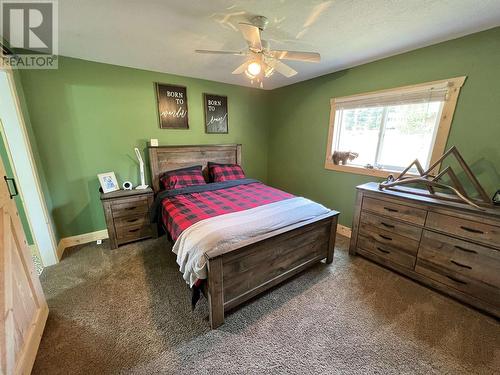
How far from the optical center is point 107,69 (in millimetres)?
2604

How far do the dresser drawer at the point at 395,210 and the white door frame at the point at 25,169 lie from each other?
3.58 metres

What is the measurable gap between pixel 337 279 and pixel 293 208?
87 cm

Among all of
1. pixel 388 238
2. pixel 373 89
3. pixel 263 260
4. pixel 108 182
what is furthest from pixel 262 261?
pixel 373 89

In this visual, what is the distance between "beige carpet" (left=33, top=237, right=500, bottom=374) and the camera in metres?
1.34

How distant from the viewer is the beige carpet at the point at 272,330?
1.34 metres

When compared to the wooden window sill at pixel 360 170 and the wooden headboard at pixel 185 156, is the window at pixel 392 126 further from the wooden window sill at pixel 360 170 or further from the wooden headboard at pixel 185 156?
the wooden headboard at pixel 185 156

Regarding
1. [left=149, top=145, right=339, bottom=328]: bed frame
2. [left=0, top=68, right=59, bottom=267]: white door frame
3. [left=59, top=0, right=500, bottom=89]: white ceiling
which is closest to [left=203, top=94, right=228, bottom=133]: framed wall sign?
[left=59, top=0, right=500, bottom=89]: white ceiling

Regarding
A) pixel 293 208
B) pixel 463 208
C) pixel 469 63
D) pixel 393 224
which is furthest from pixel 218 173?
pixel 469 63

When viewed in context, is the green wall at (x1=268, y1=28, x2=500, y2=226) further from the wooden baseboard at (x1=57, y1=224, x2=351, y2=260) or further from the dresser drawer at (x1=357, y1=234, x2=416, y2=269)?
the wooden baseboard at (x1=57, y1=224, x2=351, y2=260)

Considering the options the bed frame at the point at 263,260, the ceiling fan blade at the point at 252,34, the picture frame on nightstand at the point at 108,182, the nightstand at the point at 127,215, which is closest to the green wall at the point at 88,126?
the picture frame on nightstand at the point at 108,182

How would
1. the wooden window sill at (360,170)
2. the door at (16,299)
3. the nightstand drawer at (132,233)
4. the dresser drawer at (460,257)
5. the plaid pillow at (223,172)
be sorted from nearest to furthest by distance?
the door at (16,299) → the dresser drawer at (460,257) → the wooden window sill at (360,170) → the nightstand drawer at (132,233) → the plaid pillow at (223,172)

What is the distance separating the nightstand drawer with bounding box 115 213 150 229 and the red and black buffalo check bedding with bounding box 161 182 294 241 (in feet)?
1.38

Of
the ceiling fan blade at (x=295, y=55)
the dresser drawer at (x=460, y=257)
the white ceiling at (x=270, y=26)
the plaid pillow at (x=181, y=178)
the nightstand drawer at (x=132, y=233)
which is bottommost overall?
the nightstand drawer at (x=132, y=233)

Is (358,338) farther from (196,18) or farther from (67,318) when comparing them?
(196,18)
